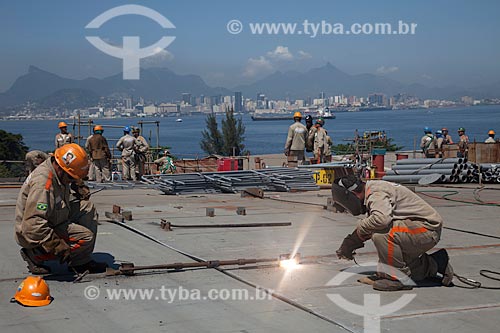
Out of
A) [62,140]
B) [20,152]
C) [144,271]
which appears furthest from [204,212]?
[20,152]

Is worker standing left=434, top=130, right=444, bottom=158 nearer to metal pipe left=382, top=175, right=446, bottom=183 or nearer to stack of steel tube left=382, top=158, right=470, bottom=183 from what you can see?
stack of steel tube left=382, top=158, right=470, bottom=183

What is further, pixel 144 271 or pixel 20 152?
pixel 20 152

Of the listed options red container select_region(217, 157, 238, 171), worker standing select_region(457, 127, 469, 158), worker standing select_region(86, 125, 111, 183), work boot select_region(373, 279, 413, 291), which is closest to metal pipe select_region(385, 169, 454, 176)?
worker standing select_region(457, 127, 469, 158)

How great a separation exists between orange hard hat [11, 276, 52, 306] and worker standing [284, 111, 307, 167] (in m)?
14.2

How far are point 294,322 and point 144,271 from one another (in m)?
2.43

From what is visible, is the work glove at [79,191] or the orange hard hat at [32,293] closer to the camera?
the orange hard hat at [32,293]

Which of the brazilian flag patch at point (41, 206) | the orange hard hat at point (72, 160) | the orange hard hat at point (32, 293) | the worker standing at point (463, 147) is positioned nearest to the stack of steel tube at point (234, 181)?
the worker standing at point (463, 147)

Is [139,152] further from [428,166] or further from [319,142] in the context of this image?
[428,166]

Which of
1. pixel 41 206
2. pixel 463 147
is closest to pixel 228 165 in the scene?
pixel 463 147

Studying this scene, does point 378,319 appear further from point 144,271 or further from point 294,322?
point 144,271

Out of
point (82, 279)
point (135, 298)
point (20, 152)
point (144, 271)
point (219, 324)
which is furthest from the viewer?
point (20, 152)

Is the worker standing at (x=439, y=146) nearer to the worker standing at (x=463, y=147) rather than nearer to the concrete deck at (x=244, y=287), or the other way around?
the worker standing at (x=463, y=147)

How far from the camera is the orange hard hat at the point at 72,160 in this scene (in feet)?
23.8

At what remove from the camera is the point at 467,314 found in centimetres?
640
